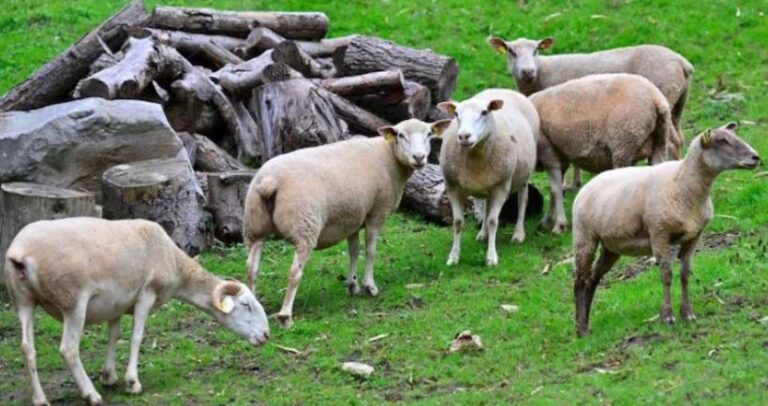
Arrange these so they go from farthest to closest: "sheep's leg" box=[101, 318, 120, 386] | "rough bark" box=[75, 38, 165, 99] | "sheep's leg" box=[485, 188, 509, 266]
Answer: "rough bark" box=[75, 38, 165, 99] → "sheep's leg" box=[485, 188, 509, 266] → "sheep's leg" box=[101, 318, 120, 386]

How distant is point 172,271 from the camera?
1129 cm

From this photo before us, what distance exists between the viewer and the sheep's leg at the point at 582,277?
1140cm

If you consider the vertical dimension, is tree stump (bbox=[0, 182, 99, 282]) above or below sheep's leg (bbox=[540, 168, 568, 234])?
above

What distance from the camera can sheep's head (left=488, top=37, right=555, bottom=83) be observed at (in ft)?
63.3

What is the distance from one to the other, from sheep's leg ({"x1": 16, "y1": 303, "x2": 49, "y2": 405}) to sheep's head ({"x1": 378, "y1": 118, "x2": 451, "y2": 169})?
4950 millimetres

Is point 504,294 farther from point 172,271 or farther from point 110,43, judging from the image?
point 110,43

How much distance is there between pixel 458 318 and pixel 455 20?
469 inches

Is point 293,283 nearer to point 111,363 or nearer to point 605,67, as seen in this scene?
point 111,363

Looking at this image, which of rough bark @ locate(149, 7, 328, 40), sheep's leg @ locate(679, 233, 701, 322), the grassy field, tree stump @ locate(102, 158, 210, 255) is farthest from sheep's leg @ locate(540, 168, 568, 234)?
rough bark @ locate(149, 7, 328, 40)

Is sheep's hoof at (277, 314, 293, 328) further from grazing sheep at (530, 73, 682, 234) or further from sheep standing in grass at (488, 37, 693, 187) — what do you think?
sheep standing in grass at (488, 37, 693, 187)

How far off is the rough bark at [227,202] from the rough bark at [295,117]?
1.21 m

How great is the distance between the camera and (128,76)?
1653 cm

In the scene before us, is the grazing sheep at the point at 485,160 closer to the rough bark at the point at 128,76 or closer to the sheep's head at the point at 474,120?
the sheep's head at the point at 474,120

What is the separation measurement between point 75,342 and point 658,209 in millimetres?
4624
